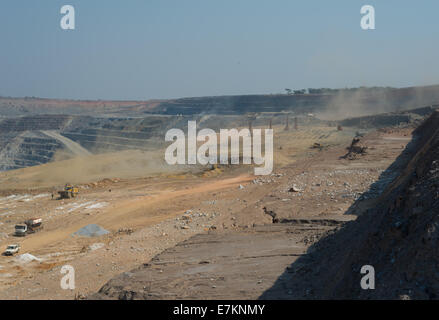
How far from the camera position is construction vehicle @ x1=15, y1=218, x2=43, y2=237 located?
59.0 feet

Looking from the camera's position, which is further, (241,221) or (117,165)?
(117,165)

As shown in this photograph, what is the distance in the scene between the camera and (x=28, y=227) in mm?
18375

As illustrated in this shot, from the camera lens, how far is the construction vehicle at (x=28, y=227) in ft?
59.0

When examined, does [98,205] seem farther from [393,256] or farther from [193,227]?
[393,256]

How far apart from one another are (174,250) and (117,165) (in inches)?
1061

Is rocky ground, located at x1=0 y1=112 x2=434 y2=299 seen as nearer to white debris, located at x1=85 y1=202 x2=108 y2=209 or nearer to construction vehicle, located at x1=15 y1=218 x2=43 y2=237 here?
white debris, located at x1=85 y1=202 x2=108 y2=209

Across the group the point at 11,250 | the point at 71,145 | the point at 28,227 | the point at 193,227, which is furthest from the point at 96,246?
the point at 71,145

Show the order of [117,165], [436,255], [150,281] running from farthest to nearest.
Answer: [117,165]
[150,281]
[436,255]

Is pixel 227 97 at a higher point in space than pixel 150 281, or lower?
higher

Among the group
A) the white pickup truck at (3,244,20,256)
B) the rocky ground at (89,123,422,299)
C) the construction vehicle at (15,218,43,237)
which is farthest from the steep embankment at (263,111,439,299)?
the construction vehicle at (15,218,43,237)

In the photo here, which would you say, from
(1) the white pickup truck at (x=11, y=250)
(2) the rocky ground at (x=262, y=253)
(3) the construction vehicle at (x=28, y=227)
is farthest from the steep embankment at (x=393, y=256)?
(3) the construction vehicle at (x=28, y=227)

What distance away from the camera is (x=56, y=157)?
2243 inches
